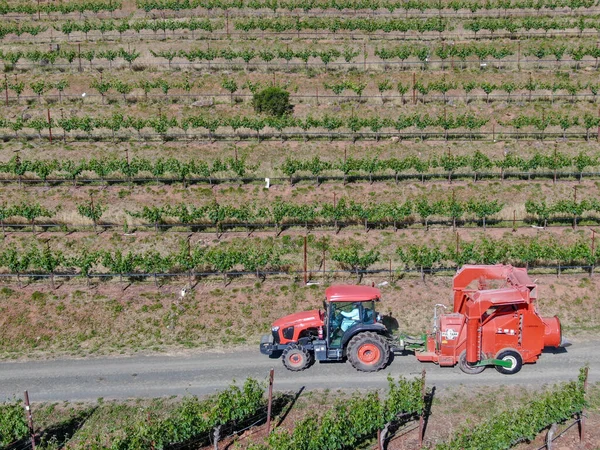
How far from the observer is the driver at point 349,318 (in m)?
23.6

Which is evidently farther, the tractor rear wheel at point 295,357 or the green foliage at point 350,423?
the tractor rear wheel at point 295,357

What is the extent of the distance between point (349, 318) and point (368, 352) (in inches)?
50.4

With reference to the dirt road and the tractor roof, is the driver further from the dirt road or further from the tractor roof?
the dirt road

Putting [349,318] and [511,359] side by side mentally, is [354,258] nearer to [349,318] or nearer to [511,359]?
[349,318]

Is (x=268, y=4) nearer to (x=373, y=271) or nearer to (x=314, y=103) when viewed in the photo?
(x=314, y=103)

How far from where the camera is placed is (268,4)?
219 feet

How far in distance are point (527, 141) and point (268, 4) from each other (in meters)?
31.6

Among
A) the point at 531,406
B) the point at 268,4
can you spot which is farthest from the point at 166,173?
the point at 268,4

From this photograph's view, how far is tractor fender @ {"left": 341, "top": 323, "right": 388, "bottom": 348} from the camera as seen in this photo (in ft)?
76.9

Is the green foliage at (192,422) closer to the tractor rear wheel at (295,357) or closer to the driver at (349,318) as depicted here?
the tractor rear wheel at (295,357)

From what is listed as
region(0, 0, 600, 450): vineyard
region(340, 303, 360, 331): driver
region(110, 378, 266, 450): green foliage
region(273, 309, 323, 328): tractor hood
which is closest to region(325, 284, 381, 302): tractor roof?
region(340, 303, 360, 331): driver

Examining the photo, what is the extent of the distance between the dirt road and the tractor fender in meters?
1.22

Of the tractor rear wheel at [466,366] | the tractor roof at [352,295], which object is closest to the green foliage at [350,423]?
the tractor rear wheel at [466,366]

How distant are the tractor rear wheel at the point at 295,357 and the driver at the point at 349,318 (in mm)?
1584
